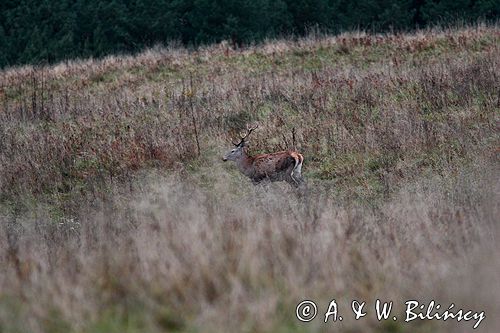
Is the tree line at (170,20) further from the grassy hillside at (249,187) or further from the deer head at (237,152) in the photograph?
the deer head at (237,152)

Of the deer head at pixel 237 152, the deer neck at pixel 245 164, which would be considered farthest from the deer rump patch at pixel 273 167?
the deer head at pixel 237 152

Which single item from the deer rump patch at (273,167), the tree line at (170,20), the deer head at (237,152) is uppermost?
the tree line at (170,20)

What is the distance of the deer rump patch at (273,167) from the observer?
1120 centimetres

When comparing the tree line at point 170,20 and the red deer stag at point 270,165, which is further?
the tree line at point 170,20

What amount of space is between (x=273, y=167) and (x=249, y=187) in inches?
23.9

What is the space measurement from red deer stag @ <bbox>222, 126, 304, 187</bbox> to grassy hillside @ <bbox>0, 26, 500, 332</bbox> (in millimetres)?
215

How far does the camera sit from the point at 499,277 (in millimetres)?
4777

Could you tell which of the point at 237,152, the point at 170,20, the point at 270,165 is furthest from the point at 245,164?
the point at 170,20

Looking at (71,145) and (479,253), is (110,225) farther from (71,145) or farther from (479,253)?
(71,145)

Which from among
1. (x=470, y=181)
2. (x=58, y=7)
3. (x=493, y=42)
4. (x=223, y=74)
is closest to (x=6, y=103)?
(x=223, y=74)

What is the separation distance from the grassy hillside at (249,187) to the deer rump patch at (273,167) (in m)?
0.26

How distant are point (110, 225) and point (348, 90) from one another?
9.01 metres

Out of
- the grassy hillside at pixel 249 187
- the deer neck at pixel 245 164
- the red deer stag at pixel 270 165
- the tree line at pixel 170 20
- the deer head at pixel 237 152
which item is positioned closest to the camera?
the grassy hillside at pixel 249 187

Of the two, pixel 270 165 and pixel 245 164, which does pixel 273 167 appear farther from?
pixel 245 164
